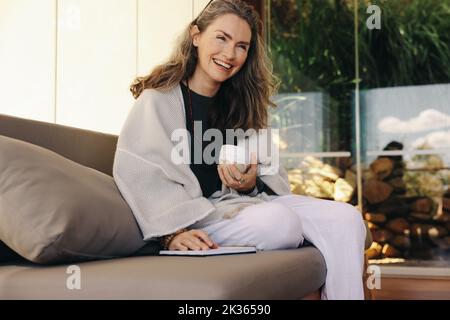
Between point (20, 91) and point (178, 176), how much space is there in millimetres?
1547

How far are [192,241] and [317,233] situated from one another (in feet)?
1.26

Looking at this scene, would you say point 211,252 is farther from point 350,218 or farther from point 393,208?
point 393,208

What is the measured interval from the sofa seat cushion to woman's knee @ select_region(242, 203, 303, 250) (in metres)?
0.15

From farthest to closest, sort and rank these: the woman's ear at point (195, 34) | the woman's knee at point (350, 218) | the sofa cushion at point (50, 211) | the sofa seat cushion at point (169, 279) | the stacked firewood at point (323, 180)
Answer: the stacked firewood at point (323, 180) < the woman's ear at point (195, 34) < the woman's knee at point (350, 218) < the sofa cushion at point (50, 211) < the sofa seat cushion at point (169, 279)

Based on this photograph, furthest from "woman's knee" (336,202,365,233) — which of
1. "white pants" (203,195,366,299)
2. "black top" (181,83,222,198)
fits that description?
"black top" (181,83,222,198)

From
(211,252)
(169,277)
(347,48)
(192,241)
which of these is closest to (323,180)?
(347,48)

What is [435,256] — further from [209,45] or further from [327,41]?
[209,45]

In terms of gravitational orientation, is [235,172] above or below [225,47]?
below

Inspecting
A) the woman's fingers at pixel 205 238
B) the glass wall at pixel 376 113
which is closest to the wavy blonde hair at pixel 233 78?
the woman's fingers at pixel 205 238

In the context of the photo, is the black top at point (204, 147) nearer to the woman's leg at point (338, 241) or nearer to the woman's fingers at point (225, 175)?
the woman's fingers at point (225, 175)

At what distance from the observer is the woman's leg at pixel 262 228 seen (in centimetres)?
132

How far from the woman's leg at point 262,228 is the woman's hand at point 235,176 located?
0.16 meters

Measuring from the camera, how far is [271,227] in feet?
4.32

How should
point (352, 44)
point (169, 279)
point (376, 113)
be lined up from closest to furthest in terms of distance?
point (169, 279) < point (376, 113) < point (352, 44)
